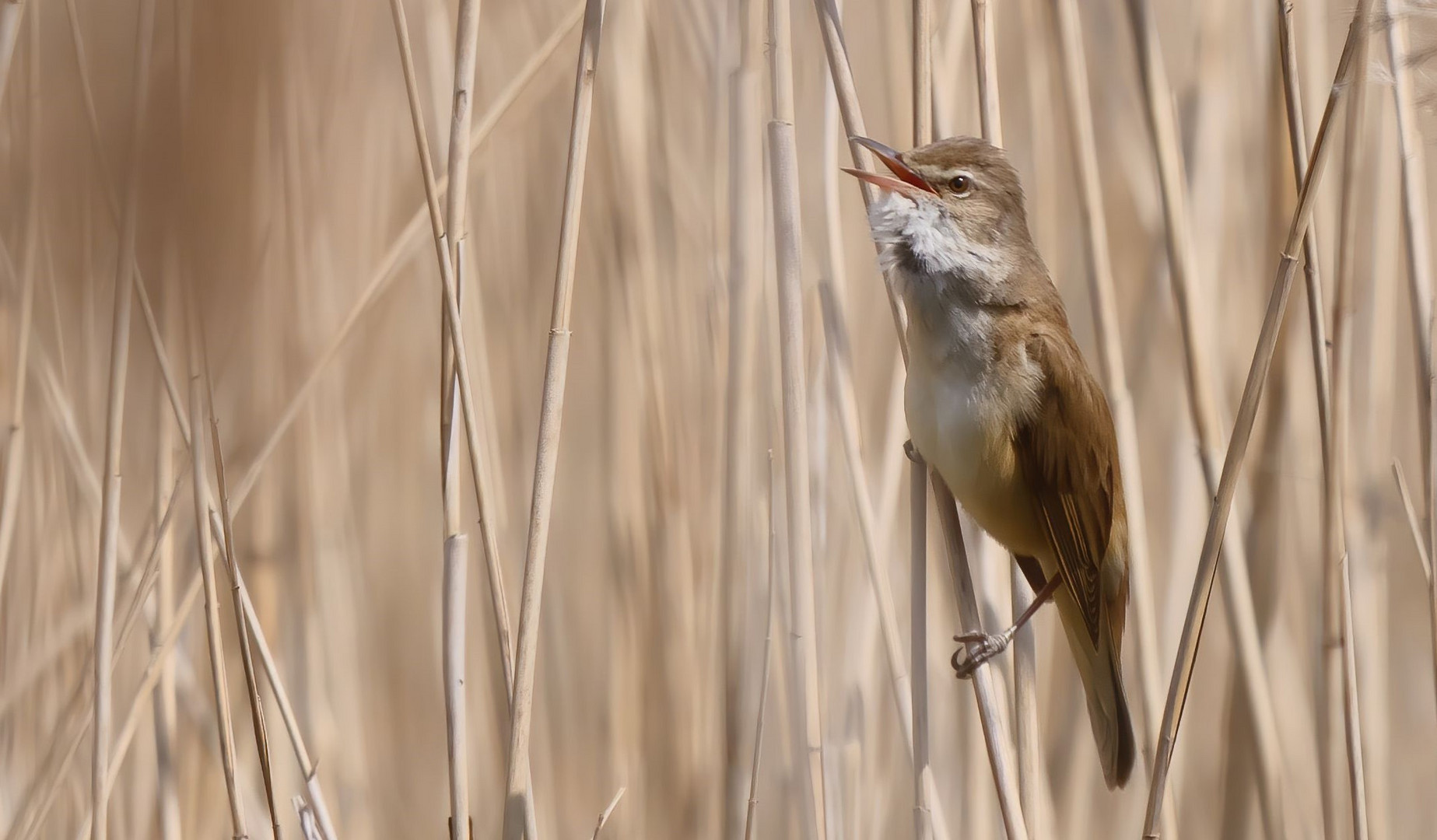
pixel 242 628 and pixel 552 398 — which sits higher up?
pixel 552 398

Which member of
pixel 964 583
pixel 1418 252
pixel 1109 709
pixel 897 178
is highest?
pixel 897 178

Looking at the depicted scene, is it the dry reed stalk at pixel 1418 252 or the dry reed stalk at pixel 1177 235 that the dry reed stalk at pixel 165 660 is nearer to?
the dry reed stalk at pixel 1177 235

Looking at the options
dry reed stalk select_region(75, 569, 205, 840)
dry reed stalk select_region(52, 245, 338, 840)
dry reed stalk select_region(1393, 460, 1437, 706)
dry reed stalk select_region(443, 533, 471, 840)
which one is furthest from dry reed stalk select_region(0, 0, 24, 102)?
dry reed stalk select_region(1393, 460, 1437, 706)

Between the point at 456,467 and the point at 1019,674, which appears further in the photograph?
the point at 1019,674

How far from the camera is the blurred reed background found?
181 cm

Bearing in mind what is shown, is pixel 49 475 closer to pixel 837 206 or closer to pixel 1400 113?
pixel 837 206

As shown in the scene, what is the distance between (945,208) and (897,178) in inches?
3.5

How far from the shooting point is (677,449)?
7.46ft

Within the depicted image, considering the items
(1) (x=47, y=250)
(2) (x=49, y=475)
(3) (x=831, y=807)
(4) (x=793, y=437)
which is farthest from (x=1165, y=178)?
(2) (x=49, y=475)

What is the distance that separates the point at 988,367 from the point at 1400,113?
26.9 inches

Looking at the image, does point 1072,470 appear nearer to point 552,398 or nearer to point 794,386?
point 794,386

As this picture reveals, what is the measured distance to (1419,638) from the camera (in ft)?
9.52

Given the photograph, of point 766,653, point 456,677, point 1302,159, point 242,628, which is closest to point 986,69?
point 1302,159

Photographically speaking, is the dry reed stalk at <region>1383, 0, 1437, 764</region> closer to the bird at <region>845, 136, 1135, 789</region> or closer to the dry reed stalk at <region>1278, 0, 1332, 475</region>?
the dry reed stalk at <region>1278, 0, 1332, 475</region>
